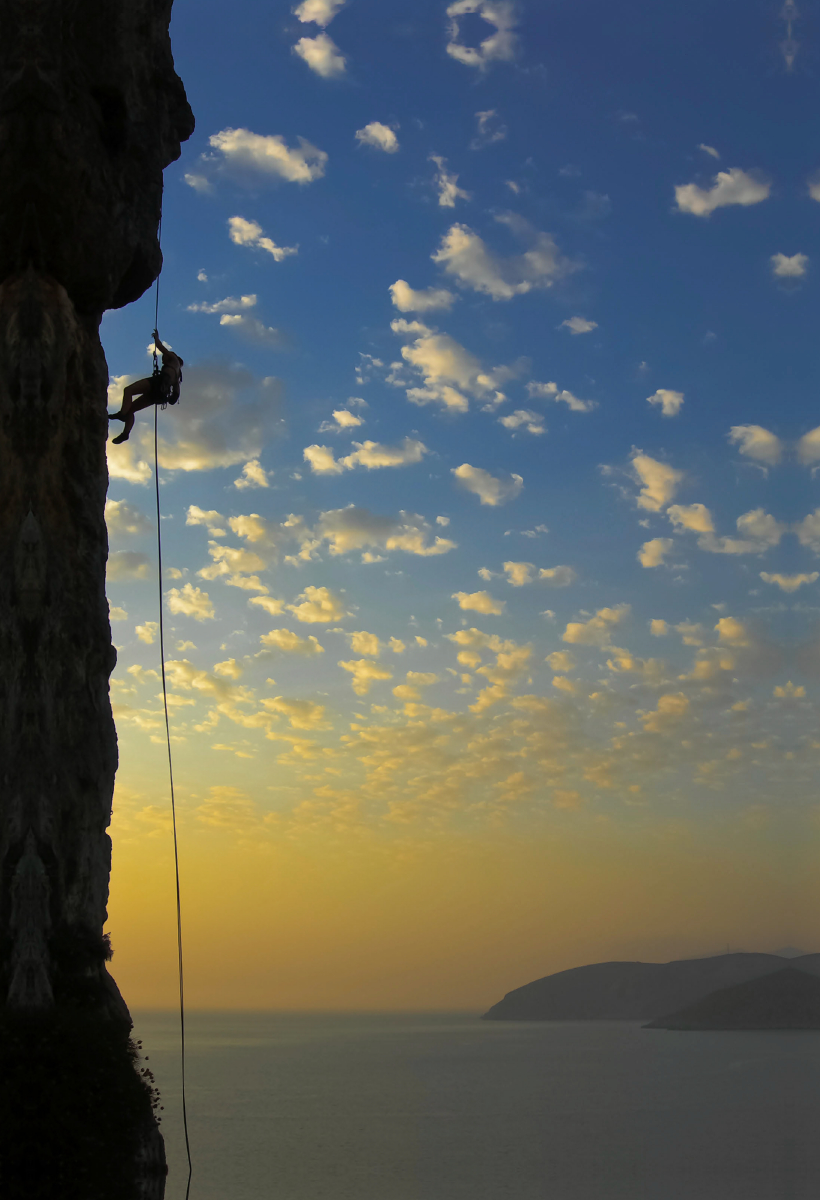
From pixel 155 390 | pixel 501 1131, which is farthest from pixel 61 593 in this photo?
pixel 501 1131

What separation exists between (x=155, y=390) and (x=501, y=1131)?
8003 cm

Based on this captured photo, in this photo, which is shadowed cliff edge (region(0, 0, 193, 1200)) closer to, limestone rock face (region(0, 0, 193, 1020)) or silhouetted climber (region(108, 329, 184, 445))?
limestone rock face (region(0, 0, 193, 1020))

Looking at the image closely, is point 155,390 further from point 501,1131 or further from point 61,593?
point 501,1131

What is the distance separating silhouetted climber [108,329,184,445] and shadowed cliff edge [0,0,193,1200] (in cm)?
135

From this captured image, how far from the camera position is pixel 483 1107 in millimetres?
97125

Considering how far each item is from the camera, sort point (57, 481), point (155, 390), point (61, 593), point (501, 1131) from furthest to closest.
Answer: point (501, 1131), point (155, 390), point (57, 481), point (61, 593)

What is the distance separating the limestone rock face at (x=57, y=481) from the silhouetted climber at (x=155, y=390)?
58.3 inches

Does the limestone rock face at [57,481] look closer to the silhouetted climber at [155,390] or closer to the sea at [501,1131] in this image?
the silhouetted climber at [155,390]

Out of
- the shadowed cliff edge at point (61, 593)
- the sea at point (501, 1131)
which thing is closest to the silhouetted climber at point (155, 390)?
the shadowed cliff edge at point (61, 593)

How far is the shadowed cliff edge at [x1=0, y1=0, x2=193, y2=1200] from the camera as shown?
33.0 feet

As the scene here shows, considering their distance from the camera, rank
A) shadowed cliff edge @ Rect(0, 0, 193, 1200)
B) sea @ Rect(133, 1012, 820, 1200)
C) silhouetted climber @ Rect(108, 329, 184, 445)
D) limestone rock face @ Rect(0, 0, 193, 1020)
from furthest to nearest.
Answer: sea @ Rect(133, 1012, 820, 1200)
silhouetted climber @ Rect(108, 329, 184, 445)
limestone rock face @ Rect(0, 0, 193, 1020)
shadowed cliff edge @ Rect(0, 0, 193, 1200)

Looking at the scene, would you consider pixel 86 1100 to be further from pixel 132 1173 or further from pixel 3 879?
pixel 3 879

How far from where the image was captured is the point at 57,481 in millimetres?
12766

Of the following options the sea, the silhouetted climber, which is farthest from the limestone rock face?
the sea
